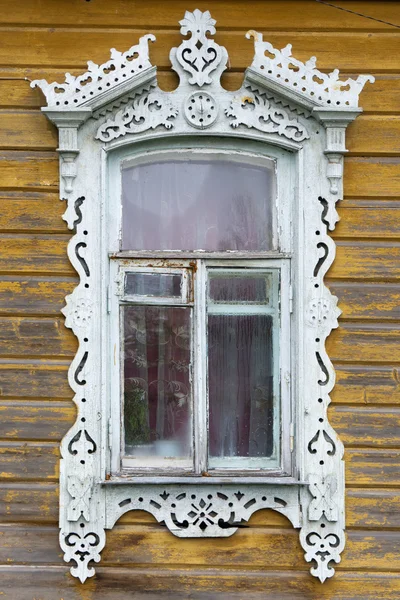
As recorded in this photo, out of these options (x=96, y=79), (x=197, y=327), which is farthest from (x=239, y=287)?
(x=96, y=79)

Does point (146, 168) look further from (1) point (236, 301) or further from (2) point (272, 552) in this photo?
(2) point (272, 552)

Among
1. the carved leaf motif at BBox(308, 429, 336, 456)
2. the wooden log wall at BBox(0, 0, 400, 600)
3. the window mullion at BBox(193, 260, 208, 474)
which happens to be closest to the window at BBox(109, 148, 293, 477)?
the window mullion at BBox(193, 260, 208, 474)

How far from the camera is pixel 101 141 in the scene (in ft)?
13.5

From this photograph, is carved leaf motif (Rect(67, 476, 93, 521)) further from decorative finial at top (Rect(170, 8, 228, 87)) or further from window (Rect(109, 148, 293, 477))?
decorative finial at top (Rect(170, 8, 228, 87))

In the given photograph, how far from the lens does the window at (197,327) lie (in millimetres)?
4141

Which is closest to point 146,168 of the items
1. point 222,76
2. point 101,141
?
point 101,141

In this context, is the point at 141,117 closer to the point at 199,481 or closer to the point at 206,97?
the point at 206,97

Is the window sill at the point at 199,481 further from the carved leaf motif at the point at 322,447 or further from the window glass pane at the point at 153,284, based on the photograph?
the window glass pane at the point at 153,284

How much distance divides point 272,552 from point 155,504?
0.53 m

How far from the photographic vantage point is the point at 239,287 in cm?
418

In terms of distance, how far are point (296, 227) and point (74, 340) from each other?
3.46ft

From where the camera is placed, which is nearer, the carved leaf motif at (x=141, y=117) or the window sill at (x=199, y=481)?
the window sill at (x=199, y=481)

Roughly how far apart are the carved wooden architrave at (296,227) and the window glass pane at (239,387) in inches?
6.2

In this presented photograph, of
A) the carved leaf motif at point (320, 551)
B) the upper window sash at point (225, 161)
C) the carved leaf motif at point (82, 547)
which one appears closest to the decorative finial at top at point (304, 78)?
the upper window sash at point (225, 161)
